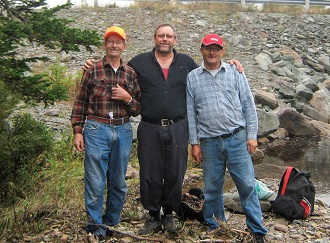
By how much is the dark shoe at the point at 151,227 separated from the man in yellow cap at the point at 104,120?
41 cm

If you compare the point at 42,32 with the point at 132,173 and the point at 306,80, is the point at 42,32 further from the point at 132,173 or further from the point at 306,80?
the point at 306,80

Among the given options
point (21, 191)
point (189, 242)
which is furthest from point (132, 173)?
point (189, 242)

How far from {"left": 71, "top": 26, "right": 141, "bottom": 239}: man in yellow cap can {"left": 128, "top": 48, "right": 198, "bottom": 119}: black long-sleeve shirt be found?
4.5 inches

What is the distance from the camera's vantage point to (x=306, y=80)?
60.2 feet

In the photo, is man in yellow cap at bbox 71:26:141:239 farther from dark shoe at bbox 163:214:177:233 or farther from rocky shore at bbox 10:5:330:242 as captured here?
rocky shore at bbox 10:5:330:242

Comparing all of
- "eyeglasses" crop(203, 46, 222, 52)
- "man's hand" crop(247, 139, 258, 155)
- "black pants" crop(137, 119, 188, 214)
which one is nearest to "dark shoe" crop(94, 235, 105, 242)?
"black pants" crop(137, 119, 188, 214)

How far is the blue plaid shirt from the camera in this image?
5.48 metres

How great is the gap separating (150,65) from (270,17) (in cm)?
1877

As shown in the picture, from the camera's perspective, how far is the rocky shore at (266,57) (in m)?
11.7

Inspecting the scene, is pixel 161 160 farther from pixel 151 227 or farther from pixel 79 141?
pixel 79 141

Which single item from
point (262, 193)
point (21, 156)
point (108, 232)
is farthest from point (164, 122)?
point (262, 193)

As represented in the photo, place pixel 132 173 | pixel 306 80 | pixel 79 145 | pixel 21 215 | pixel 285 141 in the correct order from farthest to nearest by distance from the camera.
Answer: pixel 306 80 → pixel 285 141 → pixel 132 173 → pixel 21 215 → pixel 79 145

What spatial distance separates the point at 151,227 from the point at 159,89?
4.85 feet

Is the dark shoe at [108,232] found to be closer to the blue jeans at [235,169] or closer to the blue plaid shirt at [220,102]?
the blue jeans at [235,169]
